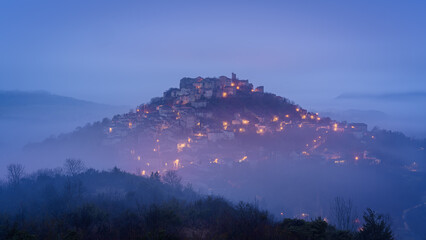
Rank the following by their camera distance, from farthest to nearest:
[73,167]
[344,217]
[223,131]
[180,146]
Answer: [223,131]
[180,146]
[73,167]
[344,217]

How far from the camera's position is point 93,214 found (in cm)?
877

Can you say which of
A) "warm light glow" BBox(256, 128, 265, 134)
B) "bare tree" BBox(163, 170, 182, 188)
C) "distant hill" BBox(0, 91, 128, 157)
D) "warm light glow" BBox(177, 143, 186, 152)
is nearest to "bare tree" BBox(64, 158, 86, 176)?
"bare tree" BBox(163, 170, 182, 188)

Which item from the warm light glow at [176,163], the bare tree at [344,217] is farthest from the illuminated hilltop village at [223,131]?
the bare tree at [344,217]

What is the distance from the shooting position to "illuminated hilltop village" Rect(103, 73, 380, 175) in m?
51.8

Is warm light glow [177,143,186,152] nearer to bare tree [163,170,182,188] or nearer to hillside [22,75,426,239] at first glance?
hillside [22,75,426,239]

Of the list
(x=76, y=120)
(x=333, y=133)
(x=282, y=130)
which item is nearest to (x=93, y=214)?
(x=282, y=130)

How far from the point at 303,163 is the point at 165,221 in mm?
49470

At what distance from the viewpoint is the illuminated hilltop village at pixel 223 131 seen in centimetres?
5178

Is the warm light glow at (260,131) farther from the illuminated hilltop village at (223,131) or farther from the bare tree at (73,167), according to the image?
the bare tree at (73,167)

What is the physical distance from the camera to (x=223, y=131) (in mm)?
55000

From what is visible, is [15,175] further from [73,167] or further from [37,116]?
[37,116]

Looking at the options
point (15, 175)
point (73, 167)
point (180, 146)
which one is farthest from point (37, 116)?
point (15, 175)

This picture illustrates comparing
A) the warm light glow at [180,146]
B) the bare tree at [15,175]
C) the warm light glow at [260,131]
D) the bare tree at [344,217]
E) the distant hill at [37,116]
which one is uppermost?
the distant hill at [37,116]

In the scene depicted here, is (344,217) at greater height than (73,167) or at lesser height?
lesser
